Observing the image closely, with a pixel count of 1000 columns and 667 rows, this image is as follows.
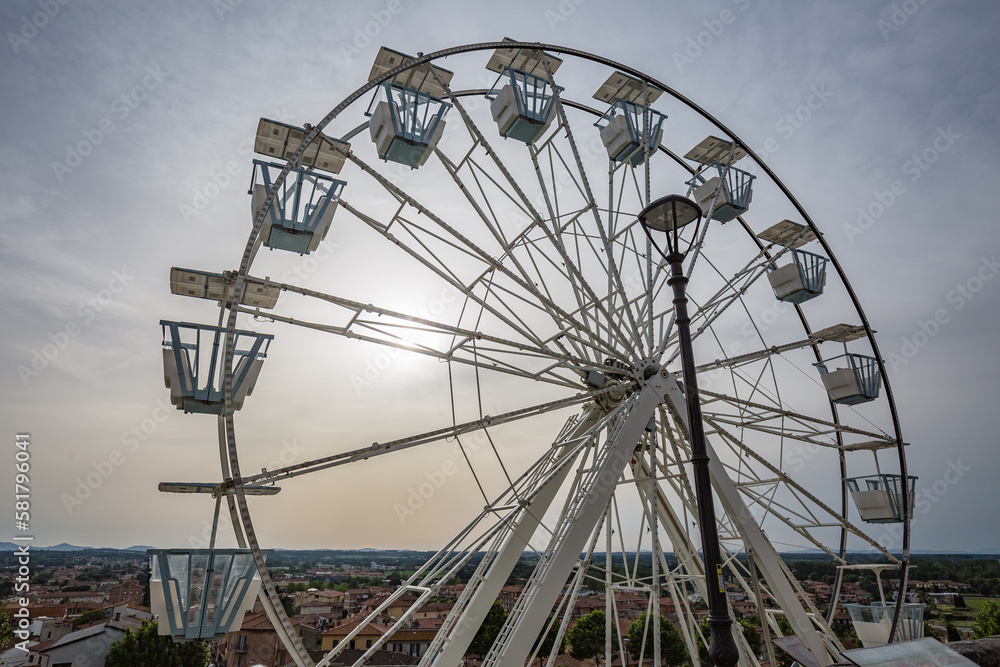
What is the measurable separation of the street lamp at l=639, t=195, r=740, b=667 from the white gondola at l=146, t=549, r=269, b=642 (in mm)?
4649

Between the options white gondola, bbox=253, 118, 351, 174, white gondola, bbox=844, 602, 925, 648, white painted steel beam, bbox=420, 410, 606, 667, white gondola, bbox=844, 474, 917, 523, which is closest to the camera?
white painted steel beam, bbox=420, 410, 606, 667

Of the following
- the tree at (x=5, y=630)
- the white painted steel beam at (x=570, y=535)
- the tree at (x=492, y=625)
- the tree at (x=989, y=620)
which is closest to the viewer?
the white painted steel beam at (x=570, y=535)

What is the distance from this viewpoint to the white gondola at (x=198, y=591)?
6.26 metres

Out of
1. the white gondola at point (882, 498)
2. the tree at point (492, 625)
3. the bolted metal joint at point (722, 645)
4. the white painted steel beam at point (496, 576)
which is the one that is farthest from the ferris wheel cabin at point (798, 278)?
the tree at point (492, 625)

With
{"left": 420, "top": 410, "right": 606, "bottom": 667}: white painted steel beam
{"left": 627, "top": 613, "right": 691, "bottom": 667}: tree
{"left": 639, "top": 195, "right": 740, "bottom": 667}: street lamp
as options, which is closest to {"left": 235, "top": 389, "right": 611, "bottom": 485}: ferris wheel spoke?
{"left": 420, "top": 410, "right": 606, "bottom": 667}: white painted steel beam

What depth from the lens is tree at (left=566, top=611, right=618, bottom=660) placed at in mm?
40406

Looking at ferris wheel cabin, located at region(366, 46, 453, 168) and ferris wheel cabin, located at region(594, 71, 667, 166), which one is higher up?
ferris wheel cabin, located at region(594, 71, 667, 166)

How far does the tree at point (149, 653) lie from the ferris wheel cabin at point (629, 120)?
3790cm

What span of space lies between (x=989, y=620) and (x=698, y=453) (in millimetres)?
46252

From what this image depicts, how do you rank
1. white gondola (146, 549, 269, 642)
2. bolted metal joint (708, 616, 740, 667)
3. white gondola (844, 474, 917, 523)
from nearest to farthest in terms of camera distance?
1. bolted metal joint (708, 616, 740, 667)
2. white gondola (146, 549, 269, 642)
3. white gondola (844, 474, 917, 523)

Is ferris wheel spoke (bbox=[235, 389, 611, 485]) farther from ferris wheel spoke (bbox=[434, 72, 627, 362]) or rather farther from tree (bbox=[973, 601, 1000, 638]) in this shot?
tree (bbox=[973, 601, 1000, 638])

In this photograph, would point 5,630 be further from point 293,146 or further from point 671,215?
point 671,215

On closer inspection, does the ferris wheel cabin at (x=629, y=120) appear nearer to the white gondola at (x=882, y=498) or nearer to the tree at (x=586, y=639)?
the white gondola at (x=882, y=498)

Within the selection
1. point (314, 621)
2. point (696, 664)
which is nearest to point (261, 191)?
point (696, 664)
